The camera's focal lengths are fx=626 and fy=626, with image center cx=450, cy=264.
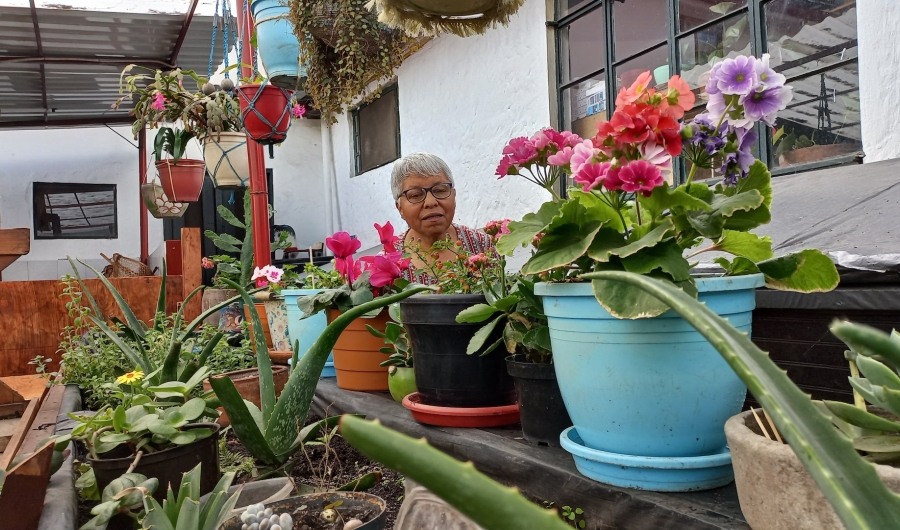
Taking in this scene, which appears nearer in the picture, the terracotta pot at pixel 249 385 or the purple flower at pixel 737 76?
the purple flower at pixel 737 76

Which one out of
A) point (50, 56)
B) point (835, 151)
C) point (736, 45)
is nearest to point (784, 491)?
point (835, 151)

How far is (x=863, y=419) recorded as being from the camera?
61 cm

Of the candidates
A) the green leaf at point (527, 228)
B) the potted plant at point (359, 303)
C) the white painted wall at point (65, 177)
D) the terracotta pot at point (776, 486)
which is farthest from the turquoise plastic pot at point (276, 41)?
the white painted wall at point (65, 177)

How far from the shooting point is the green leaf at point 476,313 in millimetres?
1197

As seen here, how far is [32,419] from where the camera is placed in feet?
5.88

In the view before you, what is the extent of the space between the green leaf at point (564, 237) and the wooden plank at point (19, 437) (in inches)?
47.6

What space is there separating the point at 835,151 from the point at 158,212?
16.8ft

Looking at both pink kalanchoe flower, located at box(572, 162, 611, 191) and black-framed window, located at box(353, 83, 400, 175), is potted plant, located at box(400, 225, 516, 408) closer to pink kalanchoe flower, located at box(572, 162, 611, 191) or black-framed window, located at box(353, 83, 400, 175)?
pink kalanchoe flower, located at box(572, 162, 611, 191)

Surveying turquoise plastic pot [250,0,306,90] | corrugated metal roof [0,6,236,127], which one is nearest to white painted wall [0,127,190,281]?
corrugated metal roof [0,6,236,127]

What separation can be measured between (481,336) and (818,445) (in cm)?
89

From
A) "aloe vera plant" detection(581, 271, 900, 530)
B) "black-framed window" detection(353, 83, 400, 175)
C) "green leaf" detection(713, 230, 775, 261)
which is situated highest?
"black-framed window" detection(353, 83, 400, 175)

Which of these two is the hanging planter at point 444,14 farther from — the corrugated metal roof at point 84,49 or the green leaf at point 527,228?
the corrugated metal roof at point 84,49

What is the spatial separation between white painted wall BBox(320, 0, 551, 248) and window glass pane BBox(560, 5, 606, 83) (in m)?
0.14

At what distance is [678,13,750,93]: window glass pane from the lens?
2863mm
